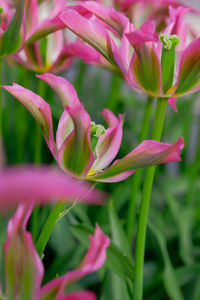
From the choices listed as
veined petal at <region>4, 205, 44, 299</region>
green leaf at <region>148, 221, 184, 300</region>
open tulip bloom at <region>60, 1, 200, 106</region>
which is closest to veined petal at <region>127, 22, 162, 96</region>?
open tulip bloom at <region>60, 1, 200, 106</region>

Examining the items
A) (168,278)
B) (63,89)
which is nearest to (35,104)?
(63,89)

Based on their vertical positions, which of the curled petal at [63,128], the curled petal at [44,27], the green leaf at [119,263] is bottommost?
the green leaf at [119,263]

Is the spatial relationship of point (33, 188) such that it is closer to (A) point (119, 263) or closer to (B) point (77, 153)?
(B) point (77, 153)

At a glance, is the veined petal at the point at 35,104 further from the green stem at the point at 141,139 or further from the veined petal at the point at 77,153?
the green stem at the point at 141,139

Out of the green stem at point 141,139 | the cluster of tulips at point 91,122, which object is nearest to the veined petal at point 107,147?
the cluster of tulips at point 91,122

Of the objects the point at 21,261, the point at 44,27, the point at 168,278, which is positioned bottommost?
the point at 168,278

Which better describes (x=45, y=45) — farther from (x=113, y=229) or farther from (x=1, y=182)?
(x=1, y=182)
